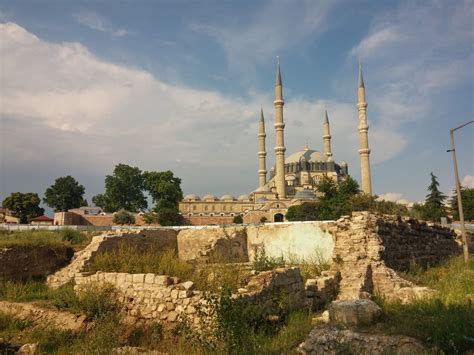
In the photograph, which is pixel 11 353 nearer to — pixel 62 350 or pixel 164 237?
pixel 62 350

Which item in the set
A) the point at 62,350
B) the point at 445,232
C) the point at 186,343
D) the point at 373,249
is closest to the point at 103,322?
the point at 62,350

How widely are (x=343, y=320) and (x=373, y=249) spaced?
14.3 feet

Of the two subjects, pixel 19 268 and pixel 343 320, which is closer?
pixel 343 320

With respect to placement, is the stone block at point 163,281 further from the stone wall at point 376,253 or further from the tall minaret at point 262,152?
the tall minaret at point 262,152

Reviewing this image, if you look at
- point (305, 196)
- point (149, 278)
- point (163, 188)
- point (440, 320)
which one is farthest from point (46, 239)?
point (305, 196)

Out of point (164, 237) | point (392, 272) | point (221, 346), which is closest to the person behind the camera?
point (221, 346)

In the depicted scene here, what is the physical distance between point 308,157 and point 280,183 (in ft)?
63.1

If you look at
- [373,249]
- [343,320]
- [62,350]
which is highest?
[373,249]

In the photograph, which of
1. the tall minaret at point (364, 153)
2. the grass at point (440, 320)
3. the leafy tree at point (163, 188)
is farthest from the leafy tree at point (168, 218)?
the grass at point (440, 320)

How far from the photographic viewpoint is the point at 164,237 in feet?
48.1

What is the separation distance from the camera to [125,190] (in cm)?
5888

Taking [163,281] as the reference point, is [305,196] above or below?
above

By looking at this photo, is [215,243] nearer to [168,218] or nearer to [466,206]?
[168,218]

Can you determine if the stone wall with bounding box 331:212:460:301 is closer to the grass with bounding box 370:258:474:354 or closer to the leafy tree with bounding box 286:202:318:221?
the grass with bounding box 370:258:474:354
